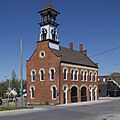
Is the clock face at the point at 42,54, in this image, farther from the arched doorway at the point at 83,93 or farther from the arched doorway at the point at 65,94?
the arched doorway at the point at 83,93

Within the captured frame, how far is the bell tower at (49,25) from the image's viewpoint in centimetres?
5372

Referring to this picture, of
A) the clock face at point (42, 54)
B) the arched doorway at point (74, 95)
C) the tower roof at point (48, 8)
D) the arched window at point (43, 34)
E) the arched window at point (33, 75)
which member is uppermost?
the tower roof at point (48, 8)

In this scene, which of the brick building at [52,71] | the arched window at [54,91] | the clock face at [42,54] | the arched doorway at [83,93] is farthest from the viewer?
the arched doorway at [83,93]

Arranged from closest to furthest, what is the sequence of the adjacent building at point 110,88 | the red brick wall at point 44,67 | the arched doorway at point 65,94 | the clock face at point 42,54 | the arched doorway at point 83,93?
the red brick wall at point 44,67
the arched doorway at point 65,94
the clock face at point 42,54
the arched doorway at point 83,93
the adjacent building at point 110,88

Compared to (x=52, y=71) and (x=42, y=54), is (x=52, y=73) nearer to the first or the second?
(x=52, y=71)

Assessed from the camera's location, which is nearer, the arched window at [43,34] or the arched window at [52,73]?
the arched window at [52,73]

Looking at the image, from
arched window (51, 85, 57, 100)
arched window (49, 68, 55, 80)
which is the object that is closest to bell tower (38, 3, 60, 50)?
arched window (49, 68, 55, 80)

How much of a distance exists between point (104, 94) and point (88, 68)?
2898 cm

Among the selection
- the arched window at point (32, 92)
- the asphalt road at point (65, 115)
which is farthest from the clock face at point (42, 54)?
the asphalt road at point (65, 115)

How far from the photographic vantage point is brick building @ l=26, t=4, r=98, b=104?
167ft

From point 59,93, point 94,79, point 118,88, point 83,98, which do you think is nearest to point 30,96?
point 59,93

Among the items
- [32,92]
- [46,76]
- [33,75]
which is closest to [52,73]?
[46,76]

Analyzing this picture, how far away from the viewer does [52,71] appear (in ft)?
170

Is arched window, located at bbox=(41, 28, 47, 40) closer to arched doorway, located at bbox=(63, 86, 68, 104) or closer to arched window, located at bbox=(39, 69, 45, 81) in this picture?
arched window, located at bbox=(39, 69, 45, 81)
